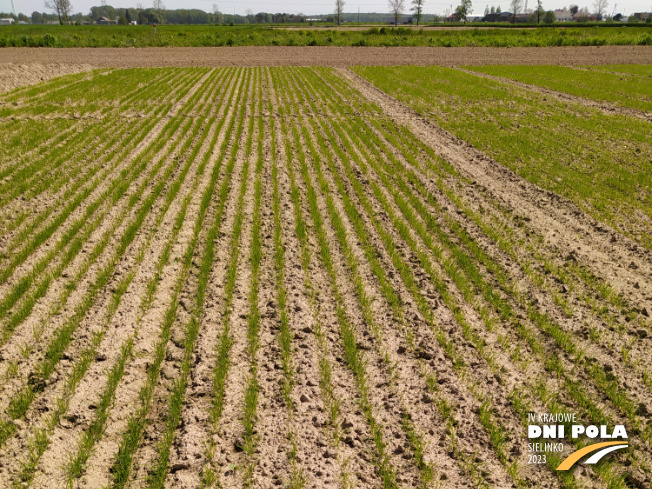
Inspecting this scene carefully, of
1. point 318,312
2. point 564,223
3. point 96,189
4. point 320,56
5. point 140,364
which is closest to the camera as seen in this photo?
point 140,364

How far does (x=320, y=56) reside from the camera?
4500 cm

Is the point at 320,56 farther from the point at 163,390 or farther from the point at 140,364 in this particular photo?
the point at 163,390

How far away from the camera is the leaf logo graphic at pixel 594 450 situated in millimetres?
4188

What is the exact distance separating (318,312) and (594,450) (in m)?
3.70

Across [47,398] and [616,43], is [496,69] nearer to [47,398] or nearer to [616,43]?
[616,43]

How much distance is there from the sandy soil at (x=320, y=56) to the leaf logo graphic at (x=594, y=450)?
4024 cm

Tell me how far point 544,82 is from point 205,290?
1108 inches

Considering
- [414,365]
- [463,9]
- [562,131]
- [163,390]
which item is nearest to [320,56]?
[562,131]

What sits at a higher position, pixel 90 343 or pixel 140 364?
pixel 90 343

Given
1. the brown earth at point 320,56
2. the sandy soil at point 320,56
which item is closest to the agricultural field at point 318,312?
the sandy soil at point 320,56

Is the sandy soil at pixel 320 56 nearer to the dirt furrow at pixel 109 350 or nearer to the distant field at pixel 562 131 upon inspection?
the distant field at pixel 562 131

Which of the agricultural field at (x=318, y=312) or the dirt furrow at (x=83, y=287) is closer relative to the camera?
the agricultural field at (x=318, y=312)

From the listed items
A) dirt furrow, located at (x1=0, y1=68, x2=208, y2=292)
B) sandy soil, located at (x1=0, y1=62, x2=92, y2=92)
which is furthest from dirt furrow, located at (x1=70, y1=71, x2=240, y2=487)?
sandy soil, located at (x1=0, y1=62, x2=92, y2=92)

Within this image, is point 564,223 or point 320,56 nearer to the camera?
point 564,223
